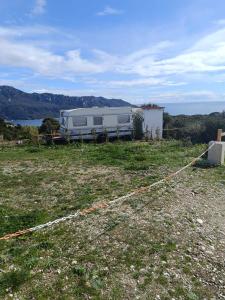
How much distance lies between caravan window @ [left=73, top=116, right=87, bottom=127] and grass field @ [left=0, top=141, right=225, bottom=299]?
49.3ft

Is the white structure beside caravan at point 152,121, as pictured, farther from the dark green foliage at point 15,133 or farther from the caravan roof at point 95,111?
the dark green foliage at point 15,133

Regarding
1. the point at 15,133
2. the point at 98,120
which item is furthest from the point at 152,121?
the point at 15,133

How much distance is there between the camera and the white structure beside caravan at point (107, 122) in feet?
91.2

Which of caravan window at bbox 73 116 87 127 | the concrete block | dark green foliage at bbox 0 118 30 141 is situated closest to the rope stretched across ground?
the concrete block

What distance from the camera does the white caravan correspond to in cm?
2777

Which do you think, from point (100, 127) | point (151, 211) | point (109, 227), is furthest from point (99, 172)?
point (100, 127)

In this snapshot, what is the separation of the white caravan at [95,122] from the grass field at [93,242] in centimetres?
1485

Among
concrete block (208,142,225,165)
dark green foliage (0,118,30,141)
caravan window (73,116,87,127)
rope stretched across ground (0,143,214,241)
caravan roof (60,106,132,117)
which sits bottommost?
dark green foliage (0,118,30,141)

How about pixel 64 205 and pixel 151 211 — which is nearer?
pixel 151 211

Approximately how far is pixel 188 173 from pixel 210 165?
179 cm

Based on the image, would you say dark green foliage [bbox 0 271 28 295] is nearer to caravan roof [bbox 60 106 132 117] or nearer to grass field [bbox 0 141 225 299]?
grass field [bbox 0 141 225 299]

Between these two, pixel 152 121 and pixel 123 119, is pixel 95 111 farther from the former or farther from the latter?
pixel 152 121

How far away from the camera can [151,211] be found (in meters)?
8.55

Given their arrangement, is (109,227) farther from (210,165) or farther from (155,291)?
(210,165)
